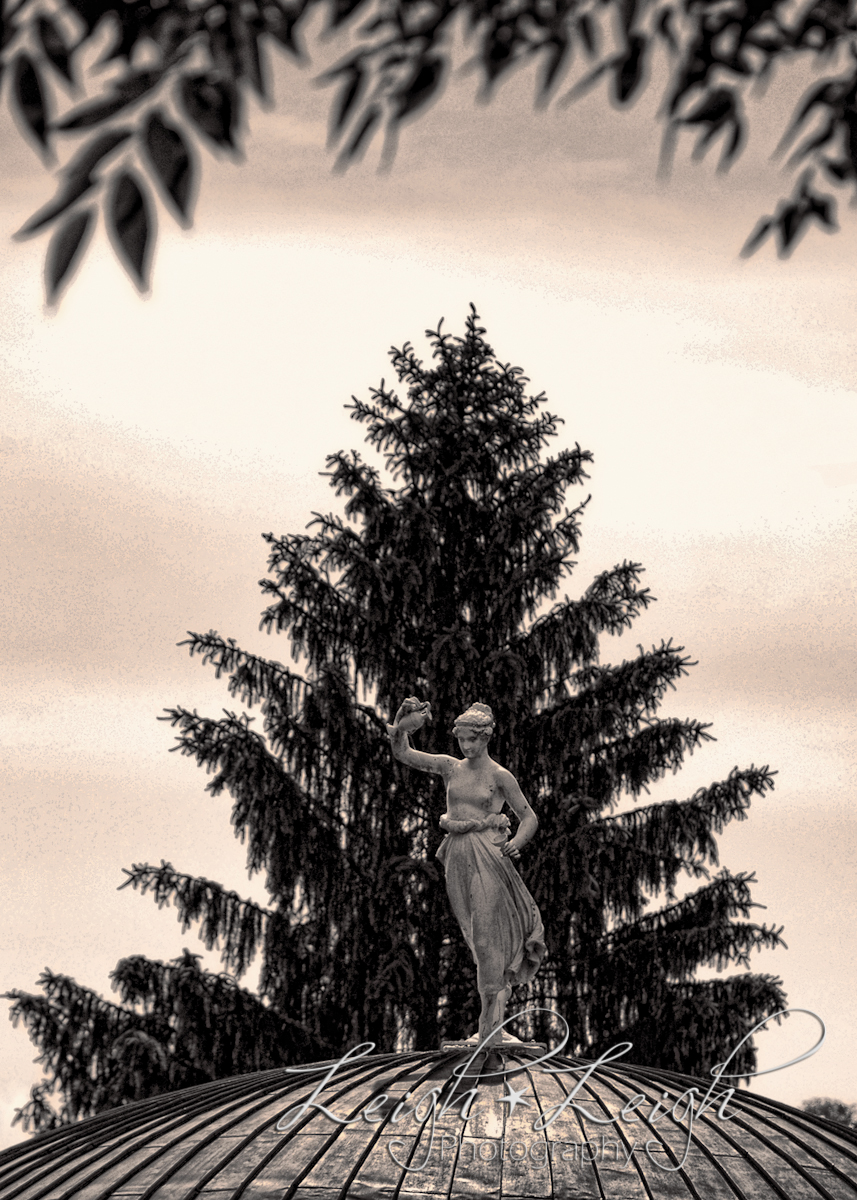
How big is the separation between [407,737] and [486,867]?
1250mm

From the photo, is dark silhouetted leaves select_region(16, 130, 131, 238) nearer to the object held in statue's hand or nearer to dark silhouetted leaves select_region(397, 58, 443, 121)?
dark silhouetted leaves select_region(397, 58, 443, 121)

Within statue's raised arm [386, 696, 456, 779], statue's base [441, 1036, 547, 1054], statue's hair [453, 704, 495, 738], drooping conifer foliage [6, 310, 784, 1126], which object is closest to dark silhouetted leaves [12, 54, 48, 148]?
statue's raised arm [386, 696, 456, 779]

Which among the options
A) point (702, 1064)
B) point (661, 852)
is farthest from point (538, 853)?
point (702, 1064)

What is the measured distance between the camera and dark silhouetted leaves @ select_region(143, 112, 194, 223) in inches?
167

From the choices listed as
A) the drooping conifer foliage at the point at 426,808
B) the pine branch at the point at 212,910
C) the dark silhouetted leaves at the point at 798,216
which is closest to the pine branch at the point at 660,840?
the drooping conifer foliage at the point at 426,808

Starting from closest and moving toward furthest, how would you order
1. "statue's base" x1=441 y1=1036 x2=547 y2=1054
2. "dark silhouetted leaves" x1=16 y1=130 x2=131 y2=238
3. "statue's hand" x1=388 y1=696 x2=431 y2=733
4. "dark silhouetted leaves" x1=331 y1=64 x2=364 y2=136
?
"dark silhouetted leaves" x1=16 y1=130 x2=131 y2=238 < "dark silhouetted leaves" x1=331 y1=64 x2=364 y2=136 < "statue's hand" x1=388 y1=696 x2=431 y2=733 < "statue's base" x1=441 y1=1036 x2=547 y2=1054

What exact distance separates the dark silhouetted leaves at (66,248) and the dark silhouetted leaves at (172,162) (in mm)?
240

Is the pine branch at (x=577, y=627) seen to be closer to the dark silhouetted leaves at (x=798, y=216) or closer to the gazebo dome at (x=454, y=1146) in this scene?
the gazebo dome at (x=454, y=1146)

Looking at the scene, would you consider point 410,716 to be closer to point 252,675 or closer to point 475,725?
point 475,725

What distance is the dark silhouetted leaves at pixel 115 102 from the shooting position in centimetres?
421

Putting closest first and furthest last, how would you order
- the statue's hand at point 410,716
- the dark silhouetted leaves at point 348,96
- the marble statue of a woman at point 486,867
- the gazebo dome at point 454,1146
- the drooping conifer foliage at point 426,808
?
the dark silhouetted leaves at point 348,96 → the gazebo dome at point 454,1146 → the statue's hand at point 410,716 → the marble statue of a woman at point 486,867 → the drooping conifer foliage at point 426,808

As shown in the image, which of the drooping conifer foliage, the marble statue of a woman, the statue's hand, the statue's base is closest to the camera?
the statue's hand

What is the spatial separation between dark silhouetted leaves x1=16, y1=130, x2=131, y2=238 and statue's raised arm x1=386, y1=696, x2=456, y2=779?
29.3 ft

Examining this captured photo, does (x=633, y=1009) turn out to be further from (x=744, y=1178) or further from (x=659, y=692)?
(x=744, y=1178)
